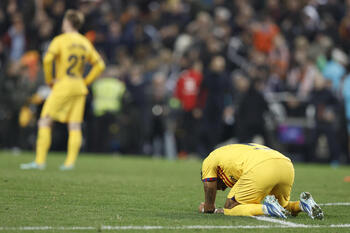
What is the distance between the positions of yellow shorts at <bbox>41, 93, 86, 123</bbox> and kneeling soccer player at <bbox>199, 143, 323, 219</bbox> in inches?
232

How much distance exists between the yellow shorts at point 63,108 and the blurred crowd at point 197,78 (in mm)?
6337

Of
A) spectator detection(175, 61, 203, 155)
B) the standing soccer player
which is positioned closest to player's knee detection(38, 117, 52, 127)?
the standing soccer player

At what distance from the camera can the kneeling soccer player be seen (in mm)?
7676

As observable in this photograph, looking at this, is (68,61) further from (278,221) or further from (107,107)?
(107,107)

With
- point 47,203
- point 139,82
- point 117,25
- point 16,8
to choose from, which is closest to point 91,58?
point 47,203

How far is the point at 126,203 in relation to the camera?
8953 millimetres

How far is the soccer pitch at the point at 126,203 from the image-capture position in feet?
23.2

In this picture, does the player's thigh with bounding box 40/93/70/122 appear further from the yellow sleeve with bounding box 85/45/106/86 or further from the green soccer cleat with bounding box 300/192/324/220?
the green soccer cleat with bounding box 300/192/324/220

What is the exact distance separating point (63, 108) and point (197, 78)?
7557mm

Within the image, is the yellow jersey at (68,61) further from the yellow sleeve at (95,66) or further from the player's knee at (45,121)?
the player's knee at (45,121)

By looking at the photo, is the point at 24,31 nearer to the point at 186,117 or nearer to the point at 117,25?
the point at 117,25

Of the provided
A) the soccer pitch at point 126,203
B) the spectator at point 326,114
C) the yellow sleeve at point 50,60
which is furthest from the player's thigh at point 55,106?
the spectator at point 326,114

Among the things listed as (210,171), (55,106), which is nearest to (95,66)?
(55,106)

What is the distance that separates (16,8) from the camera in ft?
77.4
